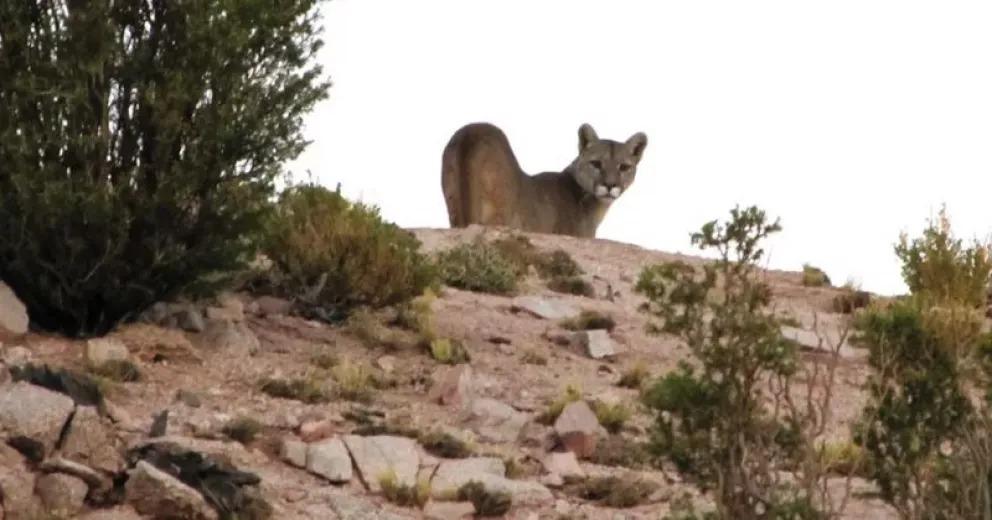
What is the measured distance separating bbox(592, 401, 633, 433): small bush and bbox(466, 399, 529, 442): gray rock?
564mm

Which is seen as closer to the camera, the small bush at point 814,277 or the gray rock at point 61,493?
the gray rock at point 61,493

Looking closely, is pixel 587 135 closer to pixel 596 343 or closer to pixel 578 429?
pixel 596 343

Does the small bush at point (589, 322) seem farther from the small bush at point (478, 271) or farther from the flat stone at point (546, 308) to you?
the small bush at point (478, 271)

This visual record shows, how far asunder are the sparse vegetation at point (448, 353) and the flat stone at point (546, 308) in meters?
2.46

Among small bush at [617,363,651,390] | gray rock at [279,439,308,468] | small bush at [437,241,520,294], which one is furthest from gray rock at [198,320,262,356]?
small bush at [437,241,520,294]

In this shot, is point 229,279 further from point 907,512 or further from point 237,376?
point 907,512

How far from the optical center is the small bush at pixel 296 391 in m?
15.4

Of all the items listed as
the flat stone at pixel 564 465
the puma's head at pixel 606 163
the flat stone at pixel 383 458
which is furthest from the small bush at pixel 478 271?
the flat stone at pixel 383 458

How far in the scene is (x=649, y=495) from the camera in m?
14.1

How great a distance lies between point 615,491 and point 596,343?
4.62m

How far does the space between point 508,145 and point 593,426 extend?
10.5 m

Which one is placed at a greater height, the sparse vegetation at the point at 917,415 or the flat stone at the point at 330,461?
the sparse vegetation at the point at 917,415

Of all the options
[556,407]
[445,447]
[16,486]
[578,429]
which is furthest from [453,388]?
[16,486]

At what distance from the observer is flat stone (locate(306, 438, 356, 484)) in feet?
45.0
